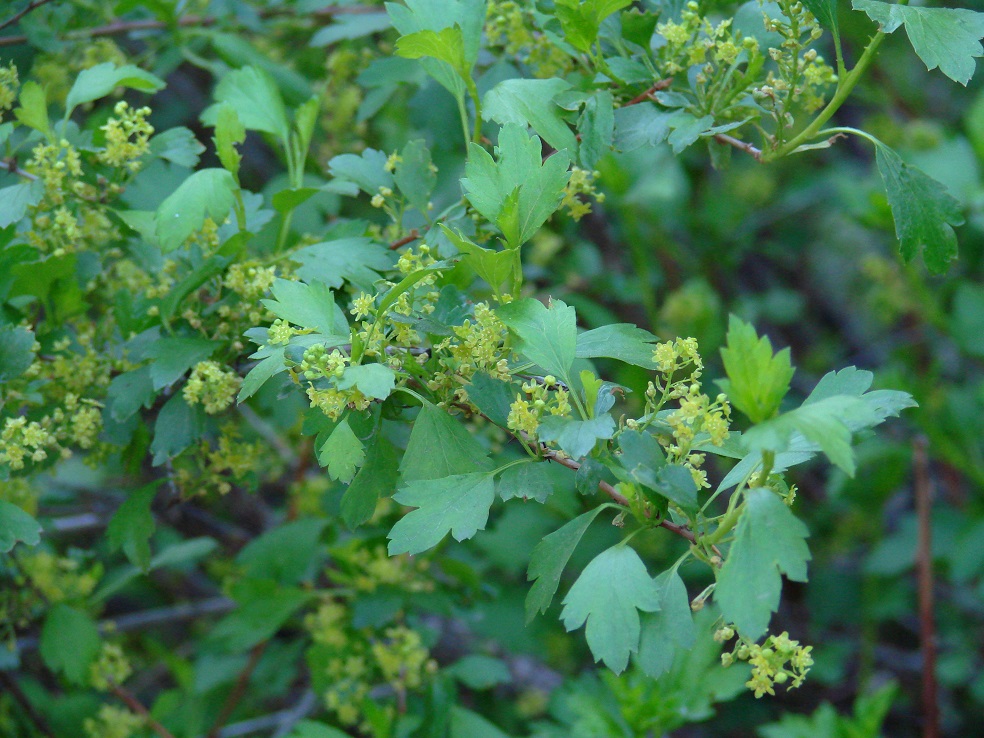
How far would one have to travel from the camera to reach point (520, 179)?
995 mm

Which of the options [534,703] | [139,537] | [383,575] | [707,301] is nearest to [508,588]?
[534,703]

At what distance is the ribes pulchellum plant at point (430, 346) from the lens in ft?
2.96

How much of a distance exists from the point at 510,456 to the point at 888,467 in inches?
68.6

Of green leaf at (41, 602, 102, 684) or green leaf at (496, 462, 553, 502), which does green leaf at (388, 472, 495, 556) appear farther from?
green leaf at (41, 602, 102, 684)

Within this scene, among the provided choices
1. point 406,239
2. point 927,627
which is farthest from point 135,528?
point 927,627

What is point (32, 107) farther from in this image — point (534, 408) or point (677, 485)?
point (677, 485)

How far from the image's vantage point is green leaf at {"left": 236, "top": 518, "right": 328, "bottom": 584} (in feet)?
5.60

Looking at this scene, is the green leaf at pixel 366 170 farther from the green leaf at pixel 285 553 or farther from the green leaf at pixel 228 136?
the green leaf at pixel 285 553

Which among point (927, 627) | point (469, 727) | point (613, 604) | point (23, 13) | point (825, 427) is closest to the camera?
point (825, 427)

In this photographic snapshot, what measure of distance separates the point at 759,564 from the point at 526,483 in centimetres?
25

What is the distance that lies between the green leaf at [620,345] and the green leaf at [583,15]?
14.8 inches

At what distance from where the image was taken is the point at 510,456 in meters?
1.08

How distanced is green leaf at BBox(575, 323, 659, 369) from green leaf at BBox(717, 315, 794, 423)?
0.17 m

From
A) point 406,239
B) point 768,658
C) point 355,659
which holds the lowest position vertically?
point 355,659
